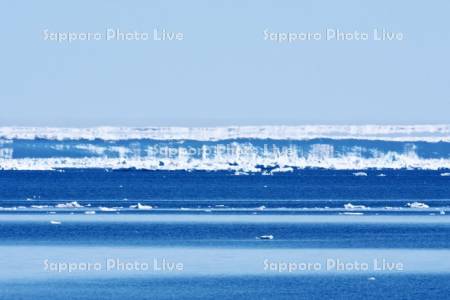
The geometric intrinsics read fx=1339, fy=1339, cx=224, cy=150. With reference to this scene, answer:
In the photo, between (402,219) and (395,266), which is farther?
(402,219)

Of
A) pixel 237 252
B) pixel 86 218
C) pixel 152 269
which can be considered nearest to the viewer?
pixel 152 269

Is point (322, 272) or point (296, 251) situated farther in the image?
point (296, 251)

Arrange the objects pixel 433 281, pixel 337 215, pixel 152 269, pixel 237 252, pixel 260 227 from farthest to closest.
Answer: pixel 337 215 < pixel 260 227 < pixel 237 252 < pixel 152 269 < pixel 433 281

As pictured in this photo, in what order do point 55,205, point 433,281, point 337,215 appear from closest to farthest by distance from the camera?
point 433,281 → point 337,215 → point 55,205

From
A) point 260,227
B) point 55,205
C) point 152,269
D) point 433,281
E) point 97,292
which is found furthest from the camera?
point 55,205

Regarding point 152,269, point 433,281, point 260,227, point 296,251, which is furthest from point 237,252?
point 260,227

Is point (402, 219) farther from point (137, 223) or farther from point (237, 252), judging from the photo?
point (237, 252)

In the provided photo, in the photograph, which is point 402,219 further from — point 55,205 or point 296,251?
point 55,205

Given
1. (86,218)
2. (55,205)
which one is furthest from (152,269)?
(55,205)
